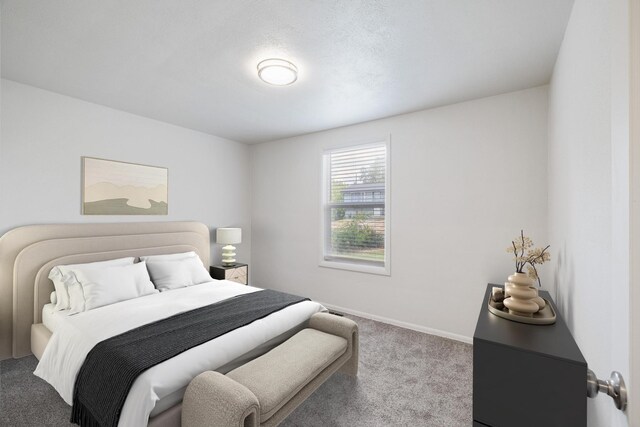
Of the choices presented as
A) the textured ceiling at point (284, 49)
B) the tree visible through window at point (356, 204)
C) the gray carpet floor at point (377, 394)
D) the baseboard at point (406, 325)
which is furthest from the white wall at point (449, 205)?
the gray carpet floor at point (377, 394)

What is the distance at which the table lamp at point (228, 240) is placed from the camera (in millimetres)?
3996

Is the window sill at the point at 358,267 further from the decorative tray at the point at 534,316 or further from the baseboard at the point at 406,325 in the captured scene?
the decorative tray at the point at 534,316

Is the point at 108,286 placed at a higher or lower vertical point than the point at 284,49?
lower

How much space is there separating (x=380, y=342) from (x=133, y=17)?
3.36 meters

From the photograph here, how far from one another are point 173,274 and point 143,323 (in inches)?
40.3

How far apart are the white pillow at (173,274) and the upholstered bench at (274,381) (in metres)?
1.57

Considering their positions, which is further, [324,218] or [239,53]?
[324,218]

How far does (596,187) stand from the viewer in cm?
113

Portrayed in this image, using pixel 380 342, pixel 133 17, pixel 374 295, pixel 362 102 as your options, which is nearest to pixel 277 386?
pixel 380 342

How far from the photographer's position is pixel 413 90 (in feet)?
8.82

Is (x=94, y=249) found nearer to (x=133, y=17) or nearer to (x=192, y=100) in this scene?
(x=192, y=100)

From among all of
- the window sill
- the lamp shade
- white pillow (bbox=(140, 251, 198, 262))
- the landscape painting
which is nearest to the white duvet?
white pillow (bbox=(140, 251, 198, 262))

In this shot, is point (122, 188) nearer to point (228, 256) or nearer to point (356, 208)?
point (228, 256)

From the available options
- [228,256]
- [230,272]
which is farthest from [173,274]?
[228,256]
